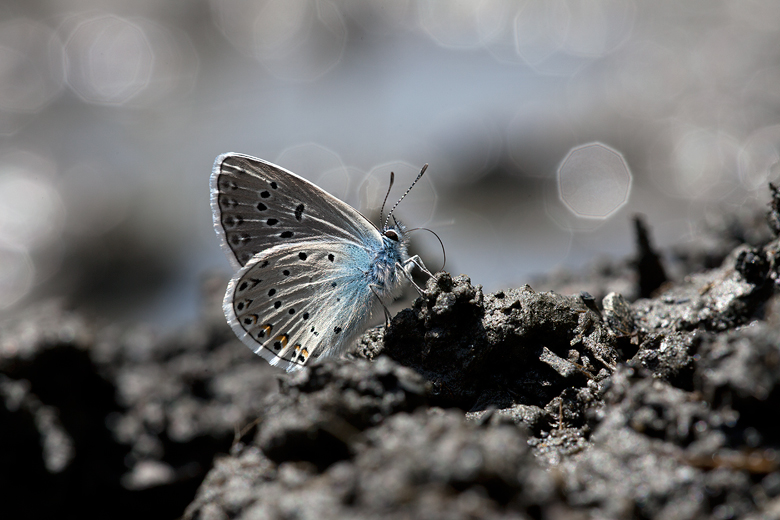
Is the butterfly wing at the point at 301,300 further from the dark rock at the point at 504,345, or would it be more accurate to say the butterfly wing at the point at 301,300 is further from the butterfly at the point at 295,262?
the dark rock at the point at 504,345

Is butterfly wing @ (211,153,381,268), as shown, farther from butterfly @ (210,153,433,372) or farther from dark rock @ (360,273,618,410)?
dark rock @ (360,273,618,410)

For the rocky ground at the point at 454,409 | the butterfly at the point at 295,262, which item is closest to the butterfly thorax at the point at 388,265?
the butterfly at the point at 295,262

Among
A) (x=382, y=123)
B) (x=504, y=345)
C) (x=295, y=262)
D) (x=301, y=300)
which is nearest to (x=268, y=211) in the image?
(x=295, y=262)

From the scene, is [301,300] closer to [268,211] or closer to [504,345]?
[268,211]

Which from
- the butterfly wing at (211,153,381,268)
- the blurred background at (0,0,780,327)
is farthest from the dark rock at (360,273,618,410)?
the blurred background at (0,0,780,327)

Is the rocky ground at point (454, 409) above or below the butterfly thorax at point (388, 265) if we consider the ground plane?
below

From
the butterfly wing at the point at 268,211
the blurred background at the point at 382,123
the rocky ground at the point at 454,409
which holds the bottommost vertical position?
the rocky ground at the point at 454,409

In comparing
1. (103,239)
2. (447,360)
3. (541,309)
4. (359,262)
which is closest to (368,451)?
(447,360)
